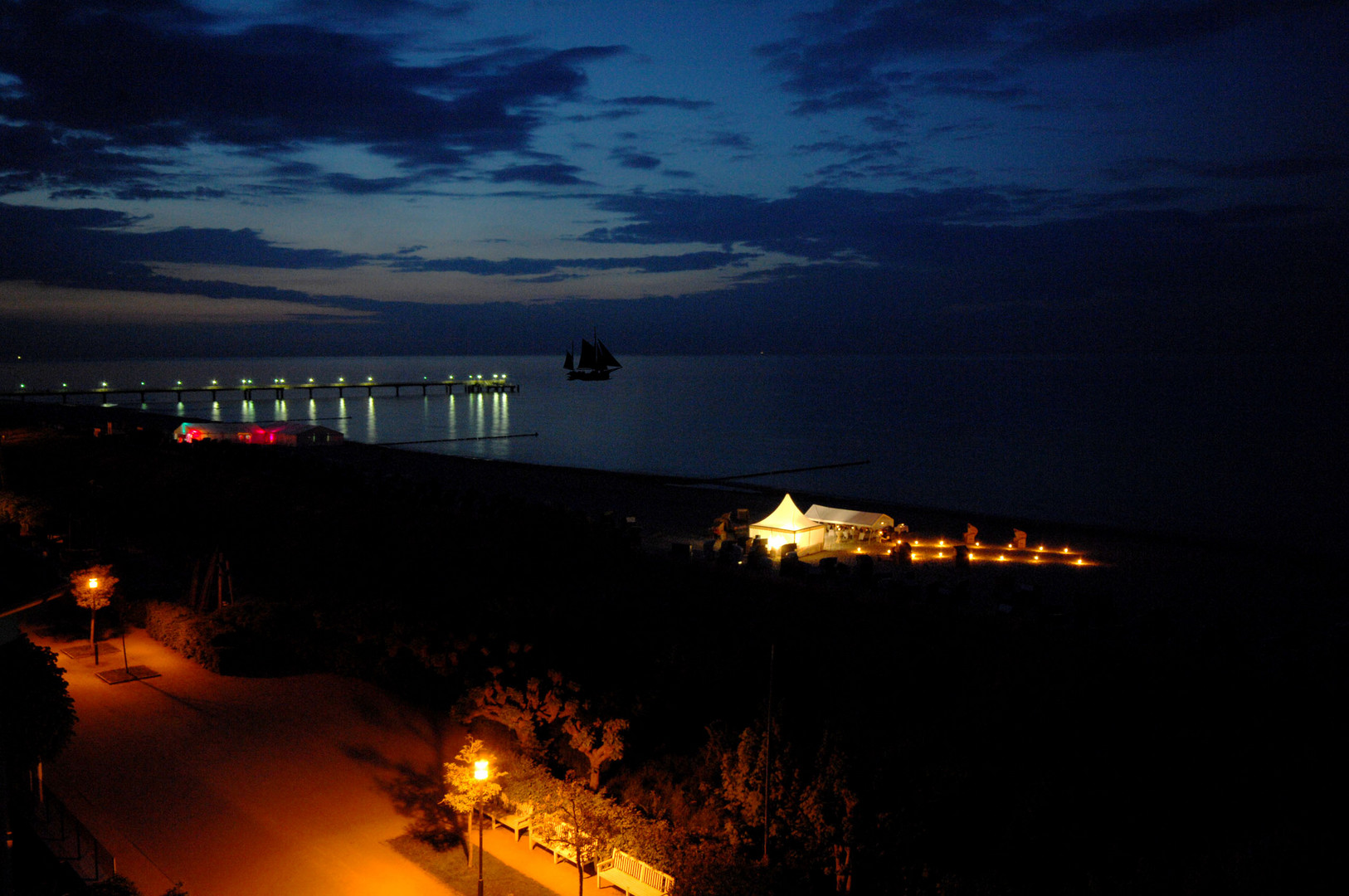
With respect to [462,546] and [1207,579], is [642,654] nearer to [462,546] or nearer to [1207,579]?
[462,546]

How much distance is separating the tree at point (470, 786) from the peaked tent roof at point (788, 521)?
513 inches

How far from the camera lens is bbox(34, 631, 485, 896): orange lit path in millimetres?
7598

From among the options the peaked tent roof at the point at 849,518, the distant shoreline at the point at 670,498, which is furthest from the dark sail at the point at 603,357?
the peaked tent roof at the point at 849,518

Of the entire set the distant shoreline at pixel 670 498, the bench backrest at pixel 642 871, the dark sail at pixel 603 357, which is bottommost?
the distant shoreline at pixel 670 498

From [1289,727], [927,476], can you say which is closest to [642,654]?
[1289,727]

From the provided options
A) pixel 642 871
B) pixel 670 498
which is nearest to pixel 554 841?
pixel 642 871

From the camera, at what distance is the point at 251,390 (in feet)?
326

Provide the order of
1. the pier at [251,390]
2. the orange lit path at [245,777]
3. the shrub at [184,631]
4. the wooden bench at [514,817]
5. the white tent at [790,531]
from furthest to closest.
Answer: the pier at [251,390], the white tent at [790,531], the shrub at [184,631], the wooden bench at [514,817], the orange lit path at [245,777]

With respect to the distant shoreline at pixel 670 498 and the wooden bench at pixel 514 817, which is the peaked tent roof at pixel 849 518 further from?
the wooden bench at pixel 514 817

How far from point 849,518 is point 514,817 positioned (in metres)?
14.7

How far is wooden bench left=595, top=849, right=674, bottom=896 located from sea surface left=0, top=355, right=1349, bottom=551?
2812 cm

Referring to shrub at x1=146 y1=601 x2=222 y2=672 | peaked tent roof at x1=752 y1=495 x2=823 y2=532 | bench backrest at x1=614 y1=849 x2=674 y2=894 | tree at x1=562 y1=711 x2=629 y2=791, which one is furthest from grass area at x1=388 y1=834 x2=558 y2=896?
peaked tent roof at x1=752 y1=495 x2=823 y2=532

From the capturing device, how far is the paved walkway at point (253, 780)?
7613 millimetres

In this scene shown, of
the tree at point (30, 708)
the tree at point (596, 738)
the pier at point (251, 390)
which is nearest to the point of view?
the tree at point (30, 708)
